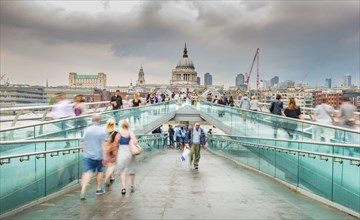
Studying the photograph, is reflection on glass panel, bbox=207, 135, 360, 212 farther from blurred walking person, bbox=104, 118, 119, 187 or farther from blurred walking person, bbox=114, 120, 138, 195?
blurred walking person, bbox=104, 118, 119, 187

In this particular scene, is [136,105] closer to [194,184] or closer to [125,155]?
[194,184]

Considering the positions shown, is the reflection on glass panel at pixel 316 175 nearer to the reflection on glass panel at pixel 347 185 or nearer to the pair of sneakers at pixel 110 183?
the reflection on glass panel at pixel 347 185

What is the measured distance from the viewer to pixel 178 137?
1062 inches

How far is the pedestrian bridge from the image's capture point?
7.34m

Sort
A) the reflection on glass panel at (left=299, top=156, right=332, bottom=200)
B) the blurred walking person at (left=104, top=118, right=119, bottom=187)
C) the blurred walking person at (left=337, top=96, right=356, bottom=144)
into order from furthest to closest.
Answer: the blurred walking person at (left=337, top=96, right=356, bottom=144)
the blurred walking person at (left=104, top=118, right=119, bottom=187)
the reflection on glass panel at (left=299, top=156, right=332, bottom=200)

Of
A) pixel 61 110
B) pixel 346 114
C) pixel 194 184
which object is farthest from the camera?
pixel 61 110

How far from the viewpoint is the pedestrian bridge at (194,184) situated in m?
7.34

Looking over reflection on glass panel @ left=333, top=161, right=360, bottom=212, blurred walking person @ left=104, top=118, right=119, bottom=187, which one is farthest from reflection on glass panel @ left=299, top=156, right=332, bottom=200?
blurred walking person @ left=104, top=118, right=119, bottom=187

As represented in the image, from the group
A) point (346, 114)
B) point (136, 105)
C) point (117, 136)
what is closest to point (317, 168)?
point (346, 114)

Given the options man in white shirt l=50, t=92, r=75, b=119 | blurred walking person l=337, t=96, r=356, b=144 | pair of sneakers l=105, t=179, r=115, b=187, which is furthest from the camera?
man in white shirt l=50, t=92, r=75, b=119

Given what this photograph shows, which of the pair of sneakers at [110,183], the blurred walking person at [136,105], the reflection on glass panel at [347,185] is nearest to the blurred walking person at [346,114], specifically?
the reflection on glass panel at [347,185]

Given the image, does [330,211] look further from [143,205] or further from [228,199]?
[143,205]

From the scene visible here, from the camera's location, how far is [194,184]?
10508mm

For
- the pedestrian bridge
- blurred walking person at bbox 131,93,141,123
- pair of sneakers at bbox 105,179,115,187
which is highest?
blurred walking person at bbox 131,93,141,123
